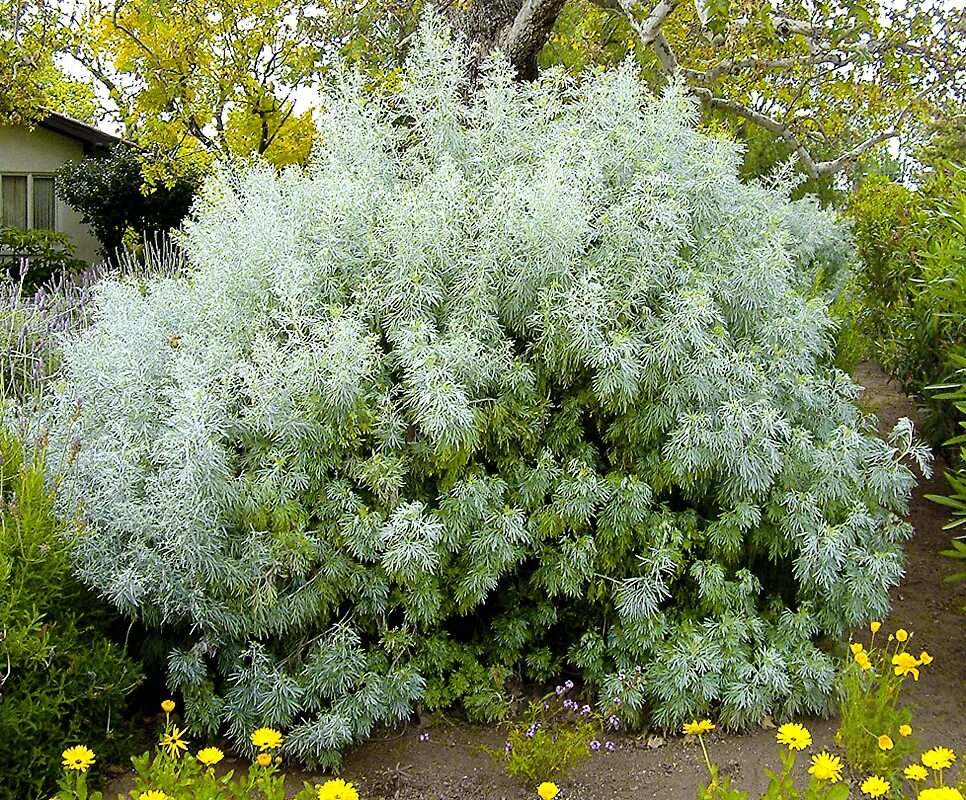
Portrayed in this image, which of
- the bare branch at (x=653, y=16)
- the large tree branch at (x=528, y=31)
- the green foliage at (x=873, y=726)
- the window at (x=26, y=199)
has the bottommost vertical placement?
the green foliage at (x=873, y=726)

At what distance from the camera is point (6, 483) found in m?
3.57

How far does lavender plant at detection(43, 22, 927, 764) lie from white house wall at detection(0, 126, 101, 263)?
542 inches

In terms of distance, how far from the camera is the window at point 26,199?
54.2 ft

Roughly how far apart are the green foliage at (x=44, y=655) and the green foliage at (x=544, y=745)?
127 cm

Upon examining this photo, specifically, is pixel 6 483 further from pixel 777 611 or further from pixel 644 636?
pixel 777 611

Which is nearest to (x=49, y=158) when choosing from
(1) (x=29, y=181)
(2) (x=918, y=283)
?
(1) (x=29, y=181)

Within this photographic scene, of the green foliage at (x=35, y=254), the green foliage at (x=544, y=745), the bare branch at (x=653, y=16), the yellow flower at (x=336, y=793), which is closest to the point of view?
the yellow flower at (x=336, y=793)

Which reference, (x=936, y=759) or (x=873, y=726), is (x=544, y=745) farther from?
(x=936, y=759)

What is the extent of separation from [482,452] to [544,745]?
106cm

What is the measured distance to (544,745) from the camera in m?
3.21

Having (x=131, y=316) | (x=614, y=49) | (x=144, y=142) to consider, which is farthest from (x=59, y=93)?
(x=131, y=316)

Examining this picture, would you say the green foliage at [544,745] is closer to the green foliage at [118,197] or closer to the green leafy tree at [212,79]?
the green leafy tree at [212,79]

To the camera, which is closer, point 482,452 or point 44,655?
point 44,655

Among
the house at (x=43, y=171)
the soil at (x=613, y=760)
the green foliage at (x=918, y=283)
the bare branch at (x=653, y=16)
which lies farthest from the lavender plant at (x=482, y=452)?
the house at (x=43, y=171)
